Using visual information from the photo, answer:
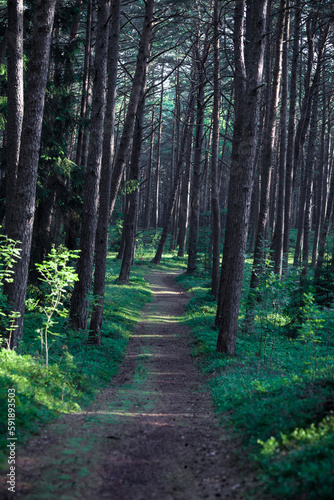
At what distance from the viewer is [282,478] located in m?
3.76

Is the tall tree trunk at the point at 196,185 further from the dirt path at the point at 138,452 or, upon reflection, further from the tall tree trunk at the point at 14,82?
the dirt path at the point at 138,452

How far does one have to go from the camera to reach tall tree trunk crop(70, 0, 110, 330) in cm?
1033

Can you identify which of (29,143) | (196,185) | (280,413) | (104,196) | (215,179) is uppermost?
(196,185)

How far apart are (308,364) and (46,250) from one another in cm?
815

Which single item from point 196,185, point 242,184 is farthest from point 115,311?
point 196,185

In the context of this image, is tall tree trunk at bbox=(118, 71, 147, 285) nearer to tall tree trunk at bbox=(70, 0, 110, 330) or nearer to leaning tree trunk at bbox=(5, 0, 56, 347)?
tall tree trunk at bbox=(70, 0, 110, 330)

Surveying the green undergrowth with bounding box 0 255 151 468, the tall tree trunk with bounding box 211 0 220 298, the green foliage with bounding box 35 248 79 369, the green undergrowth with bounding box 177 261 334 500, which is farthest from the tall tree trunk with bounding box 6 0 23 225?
the tall tree trunk with bounding box 211 0 220 298

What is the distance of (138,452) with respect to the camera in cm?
508

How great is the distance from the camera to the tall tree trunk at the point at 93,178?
10.3 m

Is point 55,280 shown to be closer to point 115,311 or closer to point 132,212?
point 115,311

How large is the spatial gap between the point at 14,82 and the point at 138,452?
25.8 ft

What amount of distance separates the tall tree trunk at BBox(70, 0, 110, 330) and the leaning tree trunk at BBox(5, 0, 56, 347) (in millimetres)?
2324

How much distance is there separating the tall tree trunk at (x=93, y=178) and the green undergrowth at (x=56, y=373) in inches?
28.1

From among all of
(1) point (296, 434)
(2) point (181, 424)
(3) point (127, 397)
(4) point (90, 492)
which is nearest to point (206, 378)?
(3) point (127, 397)
